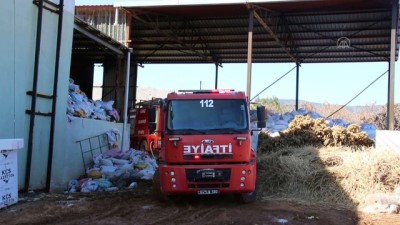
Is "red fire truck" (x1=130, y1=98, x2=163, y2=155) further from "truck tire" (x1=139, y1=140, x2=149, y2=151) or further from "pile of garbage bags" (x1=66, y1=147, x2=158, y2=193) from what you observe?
"pile of garbage bags" (x1=66, y1=147, x2=158, y2=193)

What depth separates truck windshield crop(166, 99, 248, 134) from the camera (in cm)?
994

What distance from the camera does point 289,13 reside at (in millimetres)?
19859

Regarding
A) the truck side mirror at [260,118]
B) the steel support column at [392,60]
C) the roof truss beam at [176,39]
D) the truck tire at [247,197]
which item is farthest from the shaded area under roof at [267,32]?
the truck tire at [247,197]

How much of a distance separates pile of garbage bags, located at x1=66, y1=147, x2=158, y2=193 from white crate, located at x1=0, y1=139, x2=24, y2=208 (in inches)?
122

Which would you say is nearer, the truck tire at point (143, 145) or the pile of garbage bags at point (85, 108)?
the pile of garbage bags at point (85, 108)

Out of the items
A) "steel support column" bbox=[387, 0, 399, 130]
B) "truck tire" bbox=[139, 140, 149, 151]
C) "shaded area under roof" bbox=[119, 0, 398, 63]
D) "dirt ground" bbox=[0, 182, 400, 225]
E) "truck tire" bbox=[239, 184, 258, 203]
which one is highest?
"shaded area under roof" bbox=[119, 0, 398, 63]

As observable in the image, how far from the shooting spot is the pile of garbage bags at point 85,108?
14.7 metres

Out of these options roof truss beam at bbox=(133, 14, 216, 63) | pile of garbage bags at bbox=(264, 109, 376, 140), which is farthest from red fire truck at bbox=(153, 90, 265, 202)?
roof truss beam at bbox=(133, 14, 216, 63)

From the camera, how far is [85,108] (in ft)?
Answer: 50.9

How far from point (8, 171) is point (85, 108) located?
580 cm

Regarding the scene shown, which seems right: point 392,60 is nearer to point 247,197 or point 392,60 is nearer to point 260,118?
point 260,118

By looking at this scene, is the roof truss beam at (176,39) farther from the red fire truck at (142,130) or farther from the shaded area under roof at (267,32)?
the red fire truck at (142,130)

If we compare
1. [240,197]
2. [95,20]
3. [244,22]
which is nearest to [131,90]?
[95,20]

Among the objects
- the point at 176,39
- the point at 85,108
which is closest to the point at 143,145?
the point at 176,39
